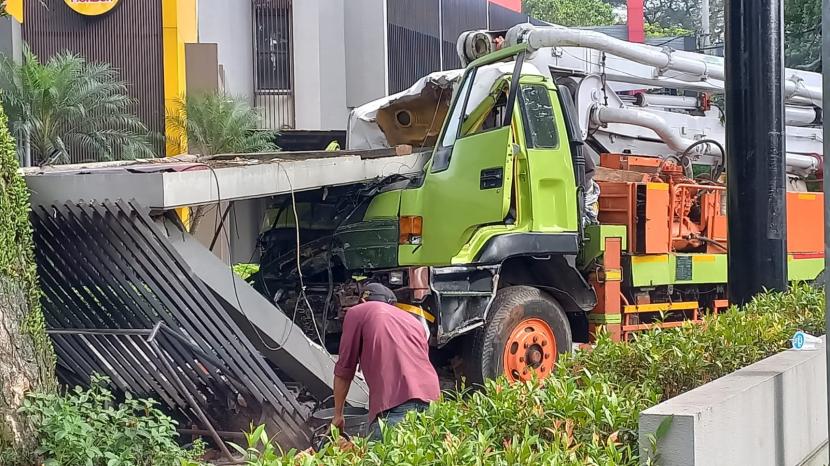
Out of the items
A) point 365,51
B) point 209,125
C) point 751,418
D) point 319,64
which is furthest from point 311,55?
point 751,418

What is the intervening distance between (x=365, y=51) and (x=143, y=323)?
18.8m

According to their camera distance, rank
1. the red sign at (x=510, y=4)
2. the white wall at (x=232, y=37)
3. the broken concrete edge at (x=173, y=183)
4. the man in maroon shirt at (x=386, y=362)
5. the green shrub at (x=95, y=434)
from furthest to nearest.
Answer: the red sign at (x=510, y=4), the white wall at (x=232, y=37), the broken concrete edge at (x=173, y=183), the man in maroon shirt at (x=386, y=362), the green shrub at (x=95, y=434)

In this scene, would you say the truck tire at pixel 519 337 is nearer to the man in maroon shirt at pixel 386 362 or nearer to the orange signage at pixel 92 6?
A: the man in maroon shirt at pixel 386 362

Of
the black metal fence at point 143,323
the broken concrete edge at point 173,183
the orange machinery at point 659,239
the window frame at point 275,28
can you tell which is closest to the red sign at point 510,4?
the window frame at point 275,28

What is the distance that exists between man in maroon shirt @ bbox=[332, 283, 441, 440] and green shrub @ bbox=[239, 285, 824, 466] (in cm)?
65

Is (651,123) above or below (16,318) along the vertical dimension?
above

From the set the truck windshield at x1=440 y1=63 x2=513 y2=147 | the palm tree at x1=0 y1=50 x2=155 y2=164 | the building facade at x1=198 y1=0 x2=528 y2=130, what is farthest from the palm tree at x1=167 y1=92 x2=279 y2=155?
the truck windshield at x1=440 y1=63 x2=513 y2=147

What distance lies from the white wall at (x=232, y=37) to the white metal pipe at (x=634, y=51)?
13.4m

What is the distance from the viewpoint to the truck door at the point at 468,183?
722 cm

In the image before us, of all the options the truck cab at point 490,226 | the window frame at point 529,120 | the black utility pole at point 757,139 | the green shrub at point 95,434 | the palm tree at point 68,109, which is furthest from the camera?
the palm tree at point 68,109

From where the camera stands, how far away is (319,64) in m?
23.3

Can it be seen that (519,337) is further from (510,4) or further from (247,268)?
(510,4)

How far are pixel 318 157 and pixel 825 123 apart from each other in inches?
171

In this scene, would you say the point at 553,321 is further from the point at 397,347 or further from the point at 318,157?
the point at 397,347
